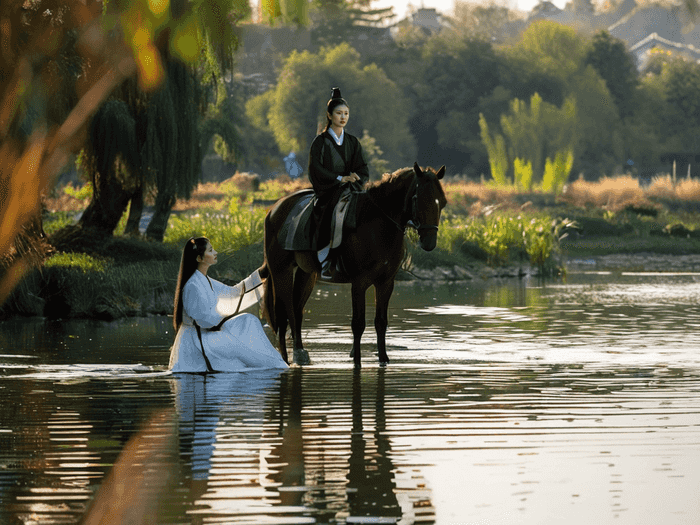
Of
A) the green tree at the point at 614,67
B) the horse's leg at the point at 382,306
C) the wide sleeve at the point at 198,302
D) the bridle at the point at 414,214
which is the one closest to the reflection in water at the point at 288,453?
the wide sleeve at the point at 198,302

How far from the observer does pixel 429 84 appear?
294ft

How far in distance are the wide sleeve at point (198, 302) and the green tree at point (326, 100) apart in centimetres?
6600

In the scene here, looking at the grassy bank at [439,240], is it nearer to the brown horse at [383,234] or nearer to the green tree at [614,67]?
the brown horse at [383,234]

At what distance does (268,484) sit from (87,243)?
16.2m

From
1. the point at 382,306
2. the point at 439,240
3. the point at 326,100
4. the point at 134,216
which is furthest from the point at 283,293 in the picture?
the point at 326,100

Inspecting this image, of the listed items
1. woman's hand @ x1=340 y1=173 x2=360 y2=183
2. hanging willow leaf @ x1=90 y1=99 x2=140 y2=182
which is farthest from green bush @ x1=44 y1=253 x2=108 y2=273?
woman's hand @ x1=340 y1=173 x2=360 y2=183

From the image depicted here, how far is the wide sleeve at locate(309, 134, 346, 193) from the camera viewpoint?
11.8 meters

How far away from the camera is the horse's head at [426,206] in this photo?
1133 centimetres

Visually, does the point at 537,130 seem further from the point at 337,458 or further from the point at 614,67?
the point at 337,458

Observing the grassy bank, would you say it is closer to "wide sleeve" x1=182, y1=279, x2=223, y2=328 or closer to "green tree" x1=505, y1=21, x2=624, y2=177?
"wide sleeve" x1=182, y1=279, x2=223, y2=328

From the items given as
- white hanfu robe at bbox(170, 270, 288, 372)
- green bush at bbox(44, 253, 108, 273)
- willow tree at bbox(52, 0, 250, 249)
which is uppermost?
willow tree at bbox(52, 0, 250, 249)

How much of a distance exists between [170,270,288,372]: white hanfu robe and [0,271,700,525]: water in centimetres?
23

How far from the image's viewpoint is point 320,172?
38.5ft

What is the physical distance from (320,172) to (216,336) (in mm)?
1764
